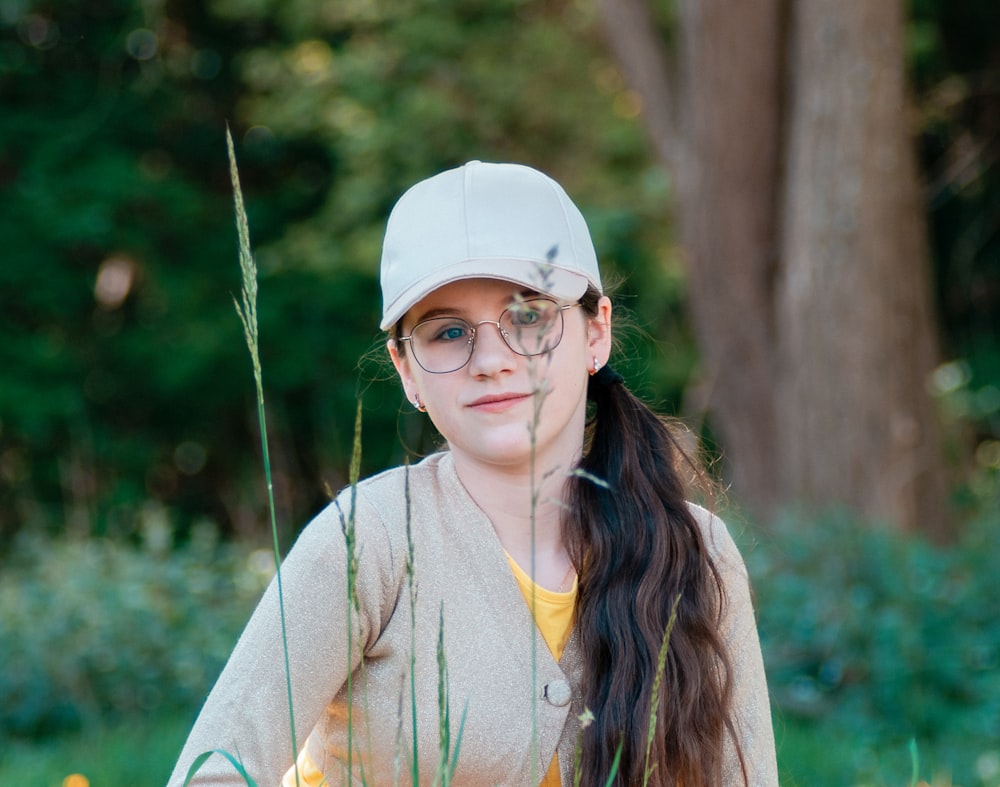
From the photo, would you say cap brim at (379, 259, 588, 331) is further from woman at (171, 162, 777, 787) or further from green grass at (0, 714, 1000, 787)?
green grass at (0, 714, 1000, 787)

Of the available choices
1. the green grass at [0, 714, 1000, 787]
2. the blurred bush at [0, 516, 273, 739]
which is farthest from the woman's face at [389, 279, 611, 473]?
the blurred bush at [0, 516, 273, 739]

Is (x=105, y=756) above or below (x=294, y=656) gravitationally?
below

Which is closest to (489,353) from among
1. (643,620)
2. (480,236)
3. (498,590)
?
(480,236)

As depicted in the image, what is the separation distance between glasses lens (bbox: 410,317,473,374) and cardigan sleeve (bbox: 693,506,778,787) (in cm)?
48

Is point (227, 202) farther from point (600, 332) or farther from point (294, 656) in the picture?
point (294, 656)

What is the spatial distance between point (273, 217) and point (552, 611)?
32.8ft

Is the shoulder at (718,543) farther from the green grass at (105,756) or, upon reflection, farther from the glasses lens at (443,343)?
the green grass at (105,756)

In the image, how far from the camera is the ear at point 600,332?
1.90 meters

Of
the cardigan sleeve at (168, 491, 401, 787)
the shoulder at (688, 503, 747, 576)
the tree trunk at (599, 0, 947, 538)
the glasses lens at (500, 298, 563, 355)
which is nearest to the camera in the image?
the cardigan sleeve at (168, 491, 401, 787)

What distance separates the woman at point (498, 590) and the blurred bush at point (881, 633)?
109 inches

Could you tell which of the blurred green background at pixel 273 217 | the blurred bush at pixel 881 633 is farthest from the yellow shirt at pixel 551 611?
the blurred green background at pixel 273 217

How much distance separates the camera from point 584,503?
1.91 metres

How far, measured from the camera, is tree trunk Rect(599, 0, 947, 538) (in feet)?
19.2

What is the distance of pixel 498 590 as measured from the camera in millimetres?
1781
